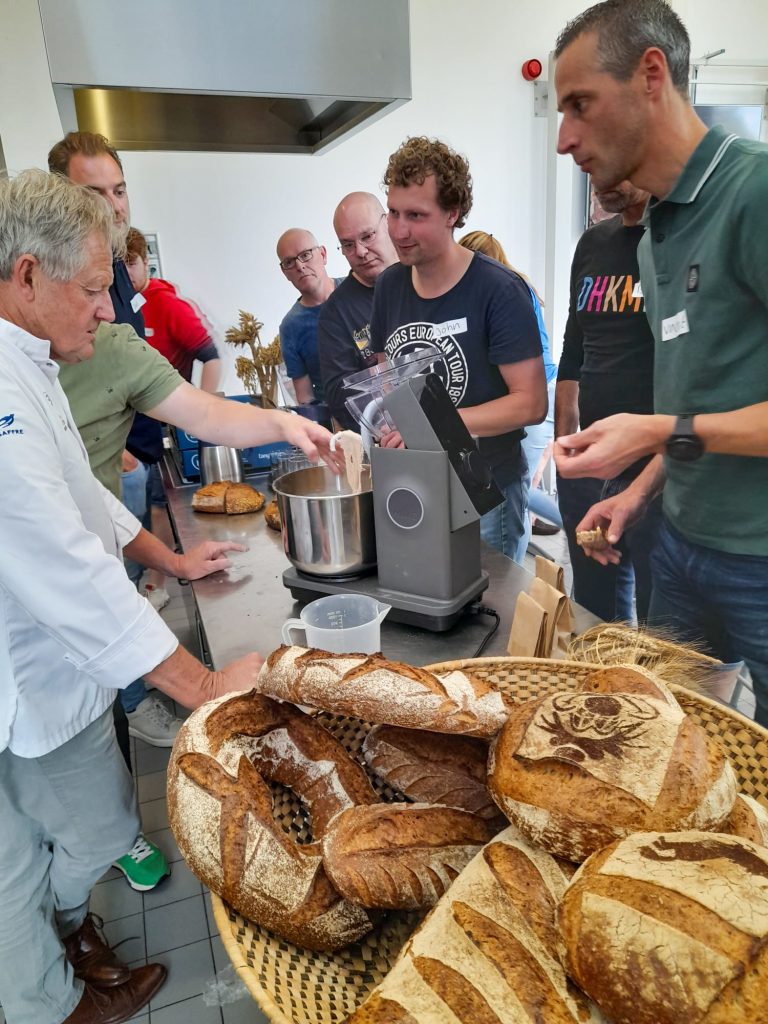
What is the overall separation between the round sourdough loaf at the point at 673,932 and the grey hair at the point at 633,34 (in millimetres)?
1374

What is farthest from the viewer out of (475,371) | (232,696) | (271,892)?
(475,371)

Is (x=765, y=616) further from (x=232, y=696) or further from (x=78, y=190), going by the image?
(x=78, y=190)

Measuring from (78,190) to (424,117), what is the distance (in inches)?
155

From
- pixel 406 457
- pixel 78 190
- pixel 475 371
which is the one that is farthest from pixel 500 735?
pixel 475 371

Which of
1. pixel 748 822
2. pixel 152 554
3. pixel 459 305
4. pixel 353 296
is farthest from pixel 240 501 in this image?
pixel 748 822

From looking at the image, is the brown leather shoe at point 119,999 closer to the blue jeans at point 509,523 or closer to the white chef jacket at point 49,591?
the white chef jacket at point 49,591

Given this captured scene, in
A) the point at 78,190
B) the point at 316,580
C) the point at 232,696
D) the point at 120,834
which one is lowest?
the point at 120,834

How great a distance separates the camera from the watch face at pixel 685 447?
123 centimetres

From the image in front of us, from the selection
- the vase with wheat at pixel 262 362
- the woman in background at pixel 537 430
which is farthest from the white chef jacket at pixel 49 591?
the vase with wheat at pixel 262 362

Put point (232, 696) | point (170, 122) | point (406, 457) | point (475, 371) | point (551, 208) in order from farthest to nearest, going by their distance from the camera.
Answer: point (551, 208) → point (170, 122) → point (475, 371) → point (406, 457) → point (232, 696)

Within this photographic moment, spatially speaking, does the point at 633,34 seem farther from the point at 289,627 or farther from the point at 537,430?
the point at 537,430

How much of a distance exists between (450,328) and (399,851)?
1.72m

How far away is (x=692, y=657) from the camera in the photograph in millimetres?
954

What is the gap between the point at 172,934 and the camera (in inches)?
69.6
